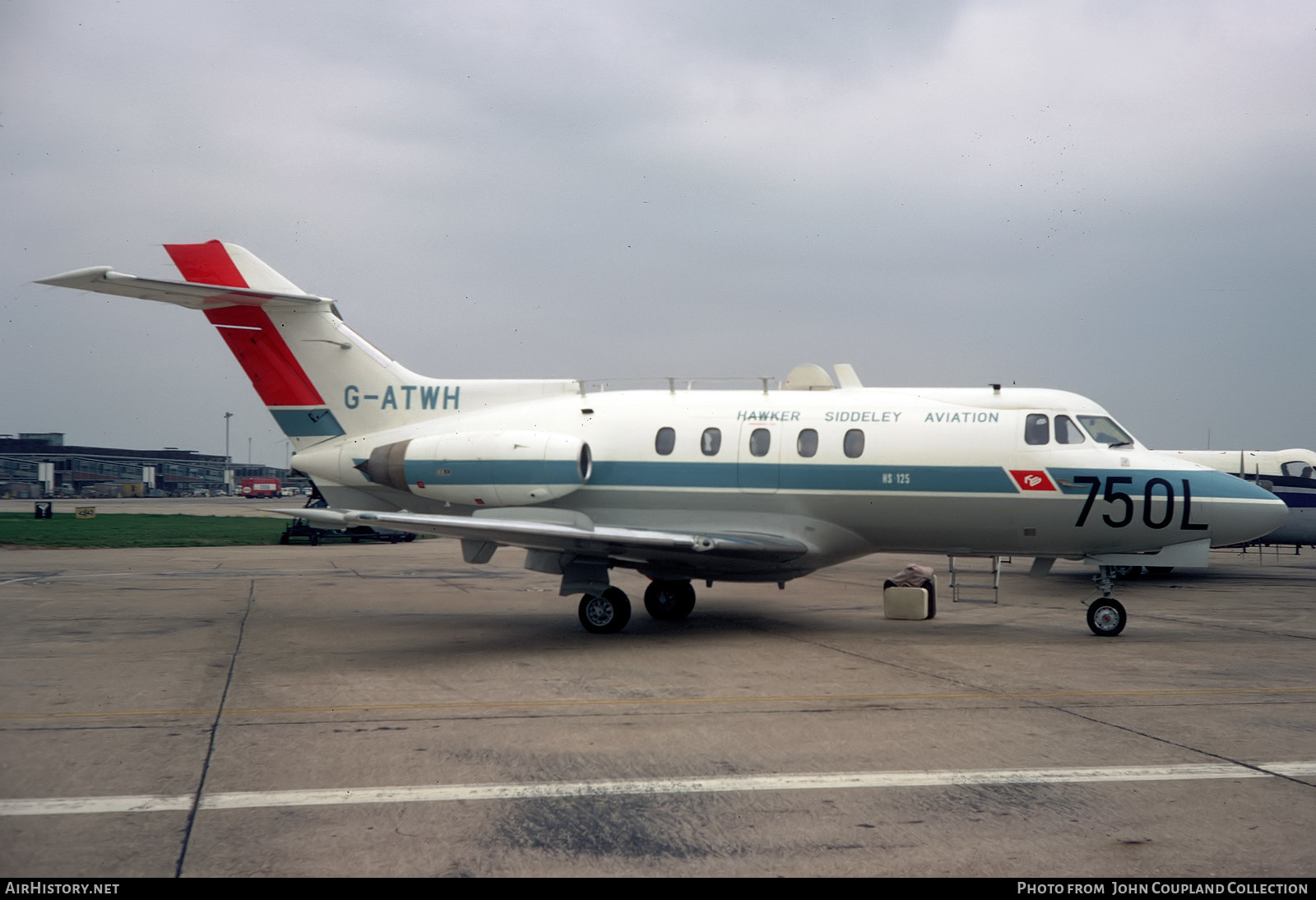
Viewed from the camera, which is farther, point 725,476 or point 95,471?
point 95,471

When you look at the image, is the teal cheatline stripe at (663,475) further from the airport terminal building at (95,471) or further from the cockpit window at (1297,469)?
the airport terminal building at (95,471)

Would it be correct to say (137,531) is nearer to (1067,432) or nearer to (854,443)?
(854,443)

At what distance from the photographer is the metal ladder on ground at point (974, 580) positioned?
17900mm

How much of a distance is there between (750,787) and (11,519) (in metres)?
52.2

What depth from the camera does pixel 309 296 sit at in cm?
1537

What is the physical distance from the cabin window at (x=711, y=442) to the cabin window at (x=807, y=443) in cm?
110

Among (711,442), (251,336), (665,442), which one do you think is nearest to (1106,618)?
(711,442)

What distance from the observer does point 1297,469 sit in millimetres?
26188

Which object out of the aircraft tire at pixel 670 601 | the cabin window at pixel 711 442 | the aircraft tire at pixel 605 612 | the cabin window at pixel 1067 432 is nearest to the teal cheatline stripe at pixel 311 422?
the aircraft tire at pixel 605 612

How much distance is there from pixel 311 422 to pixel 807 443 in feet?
26.1

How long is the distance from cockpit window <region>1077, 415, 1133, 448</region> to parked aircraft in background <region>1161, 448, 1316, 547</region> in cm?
1001

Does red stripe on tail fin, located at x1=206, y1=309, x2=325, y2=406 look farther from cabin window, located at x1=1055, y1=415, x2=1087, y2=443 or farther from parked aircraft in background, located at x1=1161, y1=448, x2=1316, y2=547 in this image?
parked aircraft in background, located at x1=1161, y1=448, x2=1316, y2=547

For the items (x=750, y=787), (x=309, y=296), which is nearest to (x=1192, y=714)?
(x=750, y=787)

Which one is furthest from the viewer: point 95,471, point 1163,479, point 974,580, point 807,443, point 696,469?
point 95,471
